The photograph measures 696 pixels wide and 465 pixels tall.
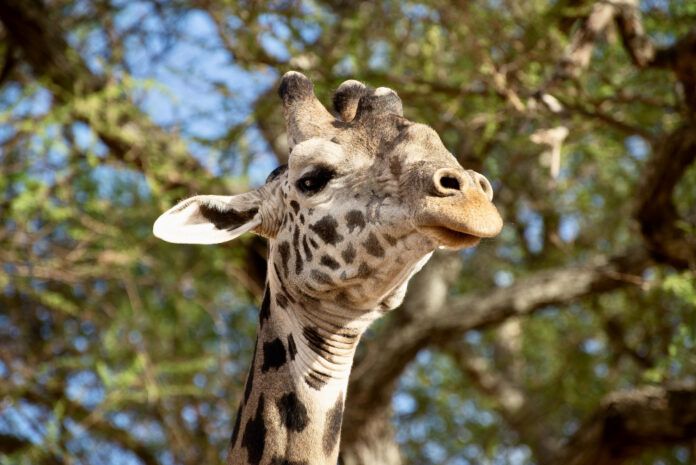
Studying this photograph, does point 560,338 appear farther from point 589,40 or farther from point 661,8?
point 589,40

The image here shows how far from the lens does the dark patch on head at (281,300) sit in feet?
14.3

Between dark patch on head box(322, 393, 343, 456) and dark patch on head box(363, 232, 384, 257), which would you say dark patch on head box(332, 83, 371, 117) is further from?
dark patch on head box(322, 393, 343, 456)

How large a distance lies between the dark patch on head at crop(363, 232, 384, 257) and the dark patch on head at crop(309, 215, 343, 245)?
13 centimetres

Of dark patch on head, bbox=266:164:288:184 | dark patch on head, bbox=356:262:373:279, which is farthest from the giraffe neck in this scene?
dark patch on head, bbox=266:164:288:184

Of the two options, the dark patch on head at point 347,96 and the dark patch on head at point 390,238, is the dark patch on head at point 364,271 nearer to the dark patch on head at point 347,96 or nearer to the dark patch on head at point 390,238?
the dark patch on head at point 390,238

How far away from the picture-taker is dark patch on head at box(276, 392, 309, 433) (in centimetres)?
417

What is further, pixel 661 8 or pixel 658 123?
pixel 658 123

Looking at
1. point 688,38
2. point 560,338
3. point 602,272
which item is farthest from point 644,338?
point 688,38

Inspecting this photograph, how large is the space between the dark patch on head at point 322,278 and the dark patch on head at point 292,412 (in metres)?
0.45

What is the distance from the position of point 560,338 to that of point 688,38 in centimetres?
695

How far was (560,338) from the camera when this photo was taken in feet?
44.8

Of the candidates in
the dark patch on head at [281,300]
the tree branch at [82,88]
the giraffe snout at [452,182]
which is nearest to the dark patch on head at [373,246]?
the giraffe snout at [452,182]

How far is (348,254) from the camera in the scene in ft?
13.4

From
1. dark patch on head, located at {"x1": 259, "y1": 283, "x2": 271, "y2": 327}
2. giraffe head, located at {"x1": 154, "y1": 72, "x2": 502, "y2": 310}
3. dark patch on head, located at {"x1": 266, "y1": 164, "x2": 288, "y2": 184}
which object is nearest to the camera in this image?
giraffe head, located at {"x1": 154, "y1": 72, "x2": 502, "y2": 310}
